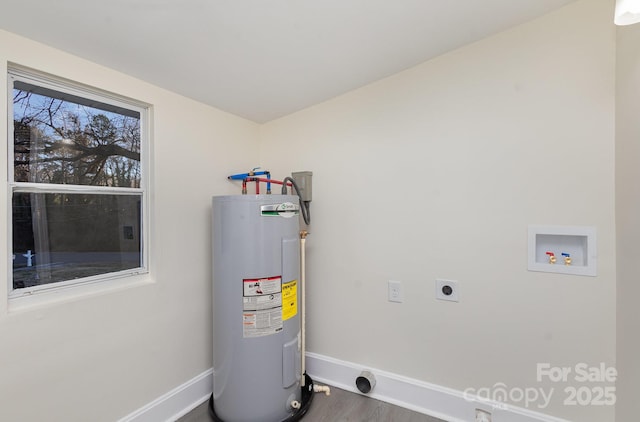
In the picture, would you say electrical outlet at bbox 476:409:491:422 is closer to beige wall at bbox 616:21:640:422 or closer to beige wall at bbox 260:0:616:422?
beige wall at bbox 260:0:616:422

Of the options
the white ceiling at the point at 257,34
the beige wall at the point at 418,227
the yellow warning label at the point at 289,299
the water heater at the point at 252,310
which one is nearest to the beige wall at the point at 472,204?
the beige wall at the point at 418,227

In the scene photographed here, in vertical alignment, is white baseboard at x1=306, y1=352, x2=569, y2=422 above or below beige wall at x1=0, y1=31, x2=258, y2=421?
below

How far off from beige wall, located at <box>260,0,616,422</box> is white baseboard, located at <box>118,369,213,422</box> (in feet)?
2.73

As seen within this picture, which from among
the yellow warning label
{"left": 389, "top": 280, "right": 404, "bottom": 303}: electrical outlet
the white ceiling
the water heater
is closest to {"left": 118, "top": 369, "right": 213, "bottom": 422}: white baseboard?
the water heater

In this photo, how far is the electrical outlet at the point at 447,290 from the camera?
1.84 metres

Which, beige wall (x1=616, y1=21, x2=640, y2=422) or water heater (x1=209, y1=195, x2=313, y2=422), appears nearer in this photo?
beige wall (x1=616, y1=21, x2=640, y2=422)

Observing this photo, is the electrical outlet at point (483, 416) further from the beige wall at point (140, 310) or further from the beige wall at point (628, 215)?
the beige wall at point (140, 310)

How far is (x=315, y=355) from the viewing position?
2.33 meters

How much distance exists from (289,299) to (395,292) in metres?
0.74

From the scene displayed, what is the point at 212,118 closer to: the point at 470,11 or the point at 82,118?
the point at 82,118

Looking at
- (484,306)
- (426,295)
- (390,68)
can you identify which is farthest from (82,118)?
(484,306)

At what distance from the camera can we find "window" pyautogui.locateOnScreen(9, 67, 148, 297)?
136cm

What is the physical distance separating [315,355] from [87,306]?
62.2 inches

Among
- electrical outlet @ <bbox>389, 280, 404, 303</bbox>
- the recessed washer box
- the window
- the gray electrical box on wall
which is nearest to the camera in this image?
the window
